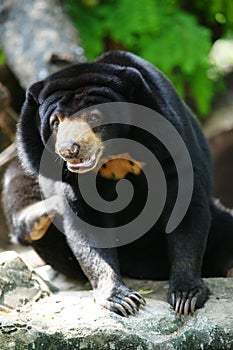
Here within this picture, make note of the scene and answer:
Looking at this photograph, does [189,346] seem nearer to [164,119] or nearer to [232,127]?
[164,119]

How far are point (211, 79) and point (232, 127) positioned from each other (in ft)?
2.23

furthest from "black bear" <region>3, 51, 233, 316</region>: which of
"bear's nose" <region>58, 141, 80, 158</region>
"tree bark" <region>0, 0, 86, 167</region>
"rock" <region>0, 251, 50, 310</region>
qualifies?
"tree bark" <region>0, 0, 86, 167</region>

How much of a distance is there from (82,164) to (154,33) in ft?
11.9

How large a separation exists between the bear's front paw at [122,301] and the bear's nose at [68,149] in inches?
32.9

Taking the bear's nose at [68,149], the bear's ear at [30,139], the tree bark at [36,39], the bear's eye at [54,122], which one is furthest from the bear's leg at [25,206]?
the tree bark at [36,39]

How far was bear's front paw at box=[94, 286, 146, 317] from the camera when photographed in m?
4.01

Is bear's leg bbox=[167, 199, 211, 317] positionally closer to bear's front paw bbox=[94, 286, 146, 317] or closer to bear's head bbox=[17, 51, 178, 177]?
bear's front paw bbox=[94, 286, 146, 317]

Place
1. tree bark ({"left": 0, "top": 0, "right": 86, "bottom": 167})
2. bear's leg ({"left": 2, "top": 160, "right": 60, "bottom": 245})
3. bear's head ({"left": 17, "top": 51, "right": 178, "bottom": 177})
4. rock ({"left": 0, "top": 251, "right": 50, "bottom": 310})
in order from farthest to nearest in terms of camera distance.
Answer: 1. tree bark ({"left": 0, "top": 0, "right": 86, "bottom": 167})
2. bear's leg ({"left": 2, "top": 160, "right": 60, "bottom": 245})
3. rock ({"left": 0, "top": 251, "right": 50, "bottom": 310})
4. bear's head ({"left": 17, "top": 51, "right": 178, "bottom": 177})

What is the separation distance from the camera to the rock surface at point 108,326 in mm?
3568

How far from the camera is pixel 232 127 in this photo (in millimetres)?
8094

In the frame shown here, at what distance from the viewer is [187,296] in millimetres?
4113

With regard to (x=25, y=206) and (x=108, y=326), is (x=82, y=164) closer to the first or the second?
(x=108, y=326)

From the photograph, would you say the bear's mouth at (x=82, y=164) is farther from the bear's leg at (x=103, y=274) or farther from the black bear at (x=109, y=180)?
the bear's leg at (x=103, y=274)

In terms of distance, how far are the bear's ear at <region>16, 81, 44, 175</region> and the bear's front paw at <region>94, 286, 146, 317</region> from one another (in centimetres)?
98
